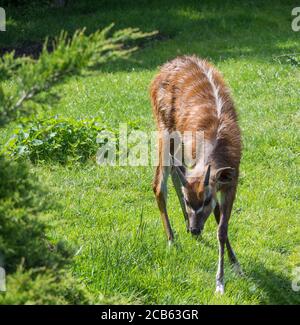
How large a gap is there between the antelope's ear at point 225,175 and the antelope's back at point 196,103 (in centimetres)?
29

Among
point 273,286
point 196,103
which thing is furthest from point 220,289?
point 196,103

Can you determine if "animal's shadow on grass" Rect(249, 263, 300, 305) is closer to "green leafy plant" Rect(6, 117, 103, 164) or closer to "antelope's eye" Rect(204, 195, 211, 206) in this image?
"antelope's eye" Rect(204, 195, 211, 206)

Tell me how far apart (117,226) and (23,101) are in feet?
12.0

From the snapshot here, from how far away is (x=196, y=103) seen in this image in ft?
24.9

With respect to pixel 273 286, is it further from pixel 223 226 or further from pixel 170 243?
pixel 170 243

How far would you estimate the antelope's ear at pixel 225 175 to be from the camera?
661 cm

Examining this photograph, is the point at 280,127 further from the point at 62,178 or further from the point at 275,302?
the point at 275,302

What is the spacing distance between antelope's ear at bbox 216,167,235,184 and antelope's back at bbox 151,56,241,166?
0.29 metres

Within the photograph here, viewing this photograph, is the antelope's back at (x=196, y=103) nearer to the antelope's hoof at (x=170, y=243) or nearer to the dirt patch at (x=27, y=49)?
the antelope's hoof at (x=170, y=243)

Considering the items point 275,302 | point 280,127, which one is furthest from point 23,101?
point 280,127

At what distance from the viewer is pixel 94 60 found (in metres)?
3.72

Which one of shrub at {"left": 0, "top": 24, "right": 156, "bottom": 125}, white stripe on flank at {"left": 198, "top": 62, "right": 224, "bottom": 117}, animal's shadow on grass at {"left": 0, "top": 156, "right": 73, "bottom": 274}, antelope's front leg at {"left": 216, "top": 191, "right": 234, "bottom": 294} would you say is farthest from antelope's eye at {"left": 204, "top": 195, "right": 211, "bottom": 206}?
shrub at {"left": 0, "top": 24, "right": 156, "bottom": 125}

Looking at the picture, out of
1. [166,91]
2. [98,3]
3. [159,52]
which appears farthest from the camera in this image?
[98,3]

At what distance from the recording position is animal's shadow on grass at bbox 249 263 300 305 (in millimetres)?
6547
